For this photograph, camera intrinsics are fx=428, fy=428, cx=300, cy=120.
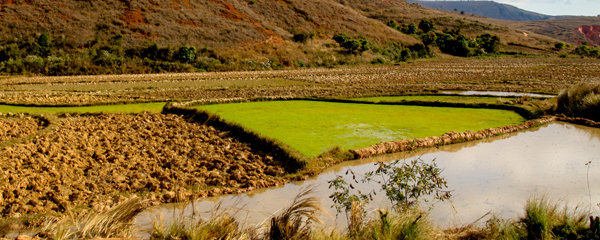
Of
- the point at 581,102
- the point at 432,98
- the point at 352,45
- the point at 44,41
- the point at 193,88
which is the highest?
the point at 581,102

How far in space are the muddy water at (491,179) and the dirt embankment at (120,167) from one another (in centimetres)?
65

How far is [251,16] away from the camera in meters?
53.2

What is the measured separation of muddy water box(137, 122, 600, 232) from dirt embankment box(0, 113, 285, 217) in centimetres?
65

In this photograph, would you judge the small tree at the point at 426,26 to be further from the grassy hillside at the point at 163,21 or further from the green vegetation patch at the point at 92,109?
the green vegetation patch at the point at 92,109

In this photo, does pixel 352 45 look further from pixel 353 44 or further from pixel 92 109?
pixel 92 109

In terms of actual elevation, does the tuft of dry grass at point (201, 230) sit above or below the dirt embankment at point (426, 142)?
above

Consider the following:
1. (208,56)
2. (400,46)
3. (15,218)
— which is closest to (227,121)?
(15,218)

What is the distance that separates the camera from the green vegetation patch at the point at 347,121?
11383mm

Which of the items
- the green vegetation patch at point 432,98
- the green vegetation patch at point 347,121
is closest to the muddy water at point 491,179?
the green vegetation patch at point 347,121

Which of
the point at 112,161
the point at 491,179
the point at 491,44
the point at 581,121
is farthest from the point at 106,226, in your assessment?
the point at 491,44

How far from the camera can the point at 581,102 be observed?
52.4ft

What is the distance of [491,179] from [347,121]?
582cm

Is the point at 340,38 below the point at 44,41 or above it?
above

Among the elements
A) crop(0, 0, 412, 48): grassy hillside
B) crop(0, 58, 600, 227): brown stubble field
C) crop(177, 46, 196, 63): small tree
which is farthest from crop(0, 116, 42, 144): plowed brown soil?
crop(0, 0, 412, 48): grassy hillside
